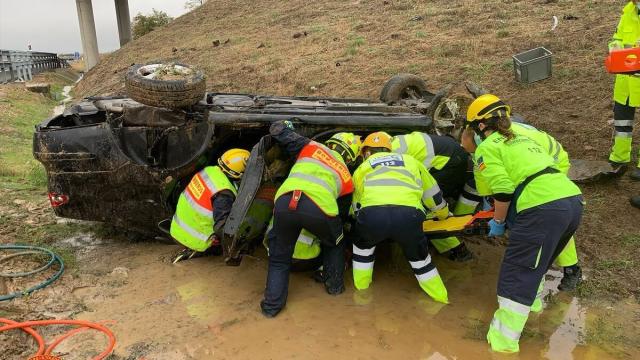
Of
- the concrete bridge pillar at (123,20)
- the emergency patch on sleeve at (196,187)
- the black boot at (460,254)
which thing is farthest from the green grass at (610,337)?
the concrete bridge pillar at (123,20)

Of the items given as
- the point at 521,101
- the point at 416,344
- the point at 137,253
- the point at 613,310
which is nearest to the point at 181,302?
the point at 137,253

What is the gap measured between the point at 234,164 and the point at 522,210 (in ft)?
7.32

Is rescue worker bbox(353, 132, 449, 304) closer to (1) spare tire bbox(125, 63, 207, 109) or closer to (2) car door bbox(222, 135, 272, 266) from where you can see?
(2) car door bbox(222, 135, 272, 266)

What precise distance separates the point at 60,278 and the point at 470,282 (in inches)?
138

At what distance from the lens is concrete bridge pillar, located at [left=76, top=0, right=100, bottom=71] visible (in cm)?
2840

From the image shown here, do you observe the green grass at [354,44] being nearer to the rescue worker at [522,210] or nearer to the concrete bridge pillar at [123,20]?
the rescue worker at [522,210]

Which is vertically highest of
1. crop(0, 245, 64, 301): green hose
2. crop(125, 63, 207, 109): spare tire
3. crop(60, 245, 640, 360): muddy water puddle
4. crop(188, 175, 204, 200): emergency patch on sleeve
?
crop(125, 63, 207, 109): spare tire

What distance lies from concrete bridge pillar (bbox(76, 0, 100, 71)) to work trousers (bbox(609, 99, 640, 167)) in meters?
28.0

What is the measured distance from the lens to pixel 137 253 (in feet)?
16.4

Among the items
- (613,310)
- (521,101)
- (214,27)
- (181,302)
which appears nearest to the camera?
(613,310)

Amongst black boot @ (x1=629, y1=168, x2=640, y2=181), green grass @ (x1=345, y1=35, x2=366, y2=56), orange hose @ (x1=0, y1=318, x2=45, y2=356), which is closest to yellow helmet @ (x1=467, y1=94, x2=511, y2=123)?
black boot @ (x1=629, y1=168, x2=640, y2=181)

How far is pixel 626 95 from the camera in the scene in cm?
579

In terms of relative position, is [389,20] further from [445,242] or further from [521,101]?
[445,242]

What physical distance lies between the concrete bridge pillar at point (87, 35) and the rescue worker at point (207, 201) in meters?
27.3
